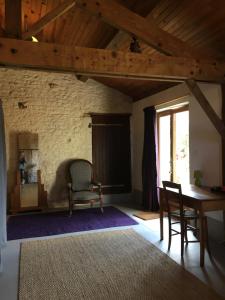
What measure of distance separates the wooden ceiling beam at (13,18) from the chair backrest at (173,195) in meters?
2.43

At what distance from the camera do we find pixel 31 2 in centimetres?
358

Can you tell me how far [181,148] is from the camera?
471 centimetres

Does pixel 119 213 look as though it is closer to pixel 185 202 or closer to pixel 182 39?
pixel 185 202

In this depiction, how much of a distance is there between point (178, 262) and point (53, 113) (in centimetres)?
396

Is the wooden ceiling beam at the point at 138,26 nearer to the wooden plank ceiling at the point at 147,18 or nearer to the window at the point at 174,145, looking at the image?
the wooden plank ceiling at the point at 147,18

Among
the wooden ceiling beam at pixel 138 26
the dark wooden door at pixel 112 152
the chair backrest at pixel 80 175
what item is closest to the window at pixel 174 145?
the dark wooden door at pixel 112 152

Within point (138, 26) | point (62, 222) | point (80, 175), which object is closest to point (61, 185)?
point (80, 175)

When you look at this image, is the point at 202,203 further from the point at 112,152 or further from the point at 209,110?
the point at 112,152

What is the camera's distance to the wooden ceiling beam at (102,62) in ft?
8.82

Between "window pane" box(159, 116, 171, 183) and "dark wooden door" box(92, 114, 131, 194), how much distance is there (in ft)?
3.38

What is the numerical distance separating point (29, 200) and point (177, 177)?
2982 millimetres

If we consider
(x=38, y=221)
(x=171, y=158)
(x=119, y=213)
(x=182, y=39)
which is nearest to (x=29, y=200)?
(x=38, y=221)

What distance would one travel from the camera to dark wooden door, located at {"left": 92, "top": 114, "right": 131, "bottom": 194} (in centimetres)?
596

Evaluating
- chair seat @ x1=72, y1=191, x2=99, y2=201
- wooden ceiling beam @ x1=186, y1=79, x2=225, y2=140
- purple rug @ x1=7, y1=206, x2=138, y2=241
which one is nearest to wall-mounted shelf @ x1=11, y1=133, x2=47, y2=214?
purple rug @ x1=7, y1=206, x2=138, y2=241
